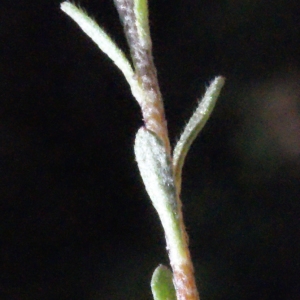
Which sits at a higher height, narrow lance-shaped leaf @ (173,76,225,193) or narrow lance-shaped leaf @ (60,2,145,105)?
narrow lance-shaped leaf @ (60,2,145,105)

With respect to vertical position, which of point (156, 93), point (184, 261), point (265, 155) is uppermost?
point (265, 155)

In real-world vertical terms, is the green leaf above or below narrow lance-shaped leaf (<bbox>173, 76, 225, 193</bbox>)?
below

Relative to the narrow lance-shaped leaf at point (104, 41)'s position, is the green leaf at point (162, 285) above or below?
below

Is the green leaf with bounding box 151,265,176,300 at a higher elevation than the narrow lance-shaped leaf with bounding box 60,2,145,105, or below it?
below

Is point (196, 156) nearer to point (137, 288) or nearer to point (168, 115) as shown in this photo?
point (168, 115)

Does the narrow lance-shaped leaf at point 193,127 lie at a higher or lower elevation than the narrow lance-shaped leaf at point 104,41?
lower

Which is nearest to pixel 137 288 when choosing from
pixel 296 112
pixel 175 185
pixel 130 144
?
pixel 130 144

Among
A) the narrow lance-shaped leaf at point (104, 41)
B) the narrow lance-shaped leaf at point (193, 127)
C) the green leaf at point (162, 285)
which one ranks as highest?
the narrow lance-shaped leaf at point (104, 41)

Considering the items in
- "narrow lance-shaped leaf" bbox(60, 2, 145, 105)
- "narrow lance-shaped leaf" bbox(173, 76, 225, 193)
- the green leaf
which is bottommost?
the green leaf

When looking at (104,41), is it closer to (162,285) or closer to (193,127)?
(193,127)
